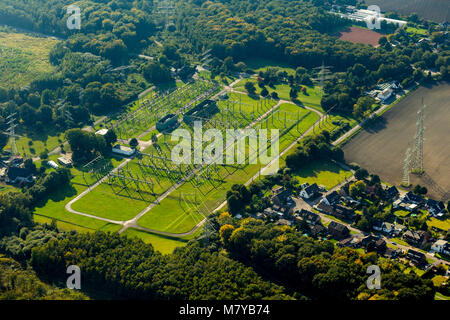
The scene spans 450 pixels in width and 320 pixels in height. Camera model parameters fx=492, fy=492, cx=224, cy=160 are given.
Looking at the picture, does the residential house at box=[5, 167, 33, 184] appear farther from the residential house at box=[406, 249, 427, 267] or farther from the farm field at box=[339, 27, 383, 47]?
the farm field at box=[339, 27, 383, 47]

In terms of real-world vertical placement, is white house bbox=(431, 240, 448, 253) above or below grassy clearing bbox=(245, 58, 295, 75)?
below

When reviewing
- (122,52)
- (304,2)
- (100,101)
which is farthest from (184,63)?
(304,2)

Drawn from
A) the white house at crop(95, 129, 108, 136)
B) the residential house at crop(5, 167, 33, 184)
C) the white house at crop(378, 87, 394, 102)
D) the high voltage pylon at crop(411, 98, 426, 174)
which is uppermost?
the white house at crop(378, 87, 394, 102)

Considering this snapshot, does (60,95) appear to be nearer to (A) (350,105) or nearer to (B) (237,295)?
(A) (350,105)

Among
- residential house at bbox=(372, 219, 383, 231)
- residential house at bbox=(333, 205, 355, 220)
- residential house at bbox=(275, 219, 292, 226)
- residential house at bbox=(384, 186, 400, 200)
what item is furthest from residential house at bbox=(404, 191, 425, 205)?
residential house at bbox=(275, 219, 292, 226)

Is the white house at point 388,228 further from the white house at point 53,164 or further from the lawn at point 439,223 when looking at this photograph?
the white house at point 53,164

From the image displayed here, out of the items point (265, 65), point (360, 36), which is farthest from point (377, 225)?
point (360, 36)

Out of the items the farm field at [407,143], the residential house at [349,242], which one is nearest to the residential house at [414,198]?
the farm field at [407,143]
